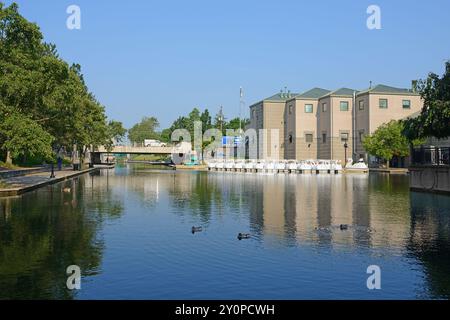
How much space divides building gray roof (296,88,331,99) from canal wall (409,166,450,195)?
206 feet

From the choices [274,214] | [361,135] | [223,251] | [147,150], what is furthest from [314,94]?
A: [223,251]

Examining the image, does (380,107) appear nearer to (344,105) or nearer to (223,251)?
(344,105)

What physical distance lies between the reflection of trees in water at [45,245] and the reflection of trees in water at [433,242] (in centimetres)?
721

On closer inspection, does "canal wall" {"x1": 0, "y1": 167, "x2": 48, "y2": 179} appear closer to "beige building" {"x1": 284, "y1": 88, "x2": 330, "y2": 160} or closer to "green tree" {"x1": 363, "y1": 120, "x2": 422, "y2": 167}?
"green tree" {"x1": 363, "y1": 120, "x2": 422, "y2": 167}

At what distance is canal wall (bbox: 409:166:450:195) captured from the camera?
34031 millimetres

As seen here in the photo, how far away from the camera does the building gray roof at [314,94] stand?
100363 mm

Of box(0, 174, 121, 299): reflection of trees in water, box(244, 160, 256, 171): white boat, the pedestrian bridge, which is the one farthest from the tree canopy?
the pedestrian bridge

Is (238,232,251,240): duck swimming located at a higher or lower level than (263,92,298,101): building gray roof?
lower

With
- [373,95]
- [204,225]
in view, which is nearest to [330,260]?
[204,225]

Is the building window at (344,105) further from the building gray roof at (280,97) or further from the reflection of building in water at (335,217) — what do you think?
the reflection of building in water at (335,217)

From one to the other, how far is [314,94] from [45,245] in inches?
3564

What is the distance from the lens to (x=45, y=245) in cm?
1489

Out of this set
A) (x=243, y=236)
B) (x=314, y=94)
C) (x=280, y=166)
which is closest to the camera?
(x=243, y=236)

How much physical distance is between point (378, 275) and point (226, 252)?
13.9 ft
